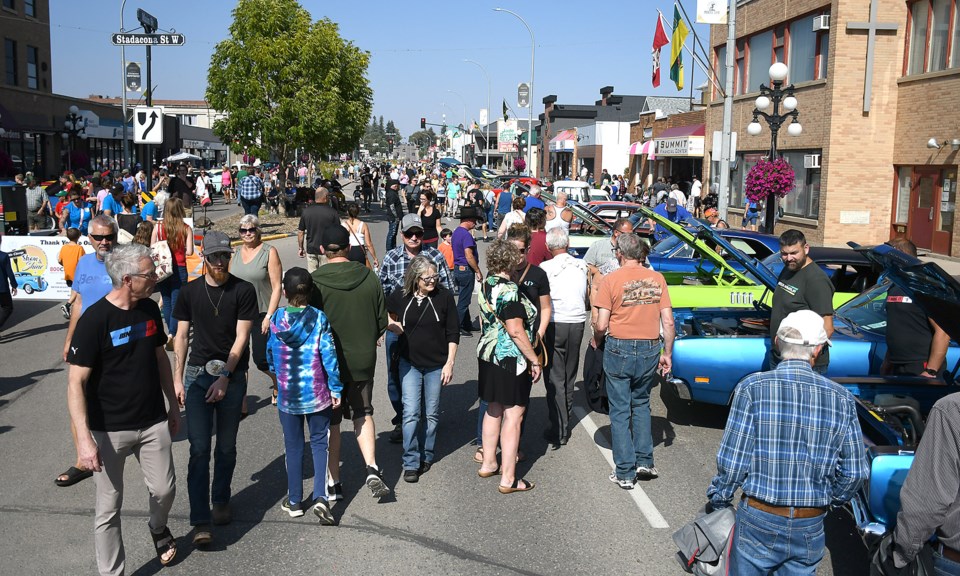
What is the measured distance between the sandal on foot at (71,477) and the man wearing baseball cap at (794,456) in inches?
192

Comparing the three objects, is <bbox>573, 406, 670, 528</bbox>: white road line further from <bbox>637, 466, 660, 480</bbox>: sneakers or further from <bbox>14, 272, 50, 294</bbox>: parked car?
<bbox>14, 272, 50, 294</bbox>: parked car

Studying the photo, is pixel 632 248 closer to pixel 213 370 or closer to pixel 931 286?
pixel 931 286

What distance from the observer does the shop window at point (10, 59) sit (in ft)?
125

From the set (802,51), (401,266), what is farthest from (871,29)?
(401,266)

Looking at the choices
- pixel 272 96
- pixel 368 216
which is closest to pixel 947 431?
pixel 272 96

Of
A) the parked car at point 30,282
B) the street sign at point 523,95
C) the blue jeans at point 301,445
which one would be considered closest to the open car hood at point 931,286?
the blue jeans at point 301,445

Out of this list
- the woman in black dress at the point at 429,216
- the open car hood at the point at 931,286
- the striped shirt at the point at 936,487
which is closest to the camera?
the striped shirt at the point at 936,487

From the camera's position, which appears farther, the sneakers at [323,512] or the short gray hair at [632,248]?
the short gray hair at [632,248]

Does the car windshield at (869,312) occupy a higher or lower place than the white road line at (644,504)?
higher

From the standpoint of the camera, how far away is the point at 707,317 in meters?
8.95

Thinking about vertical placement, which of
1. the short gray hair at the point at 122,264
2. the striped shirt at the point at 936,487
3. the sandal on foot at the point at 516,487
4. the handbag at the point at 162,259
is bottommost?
the sandal on foot at the point at 516,487

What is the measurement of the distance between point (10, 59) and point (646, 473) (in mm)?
40655

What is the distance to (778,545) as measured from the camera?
3.78 metres

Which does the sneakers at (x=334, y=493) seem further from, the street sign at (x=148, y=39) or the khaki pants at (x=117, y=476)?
the street sign at (x=148, y=39)
